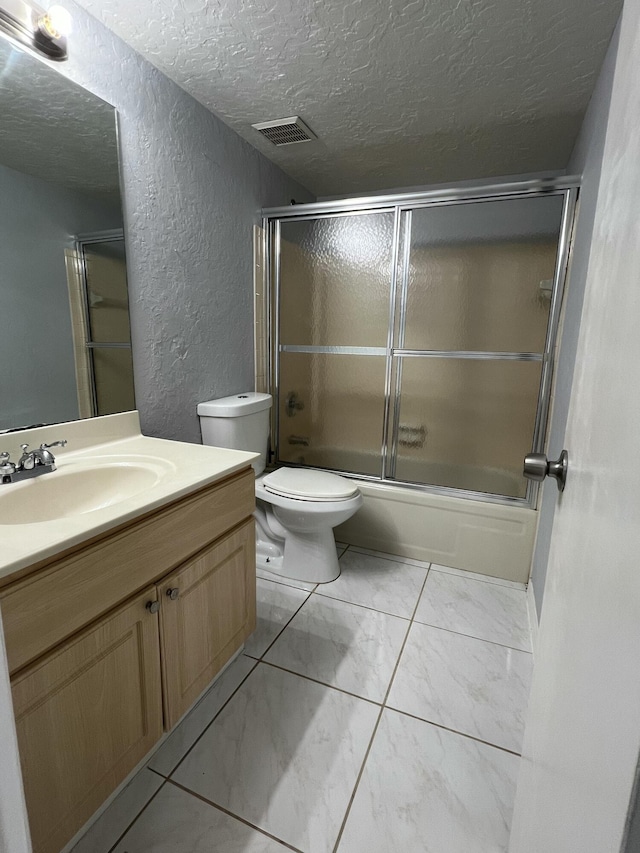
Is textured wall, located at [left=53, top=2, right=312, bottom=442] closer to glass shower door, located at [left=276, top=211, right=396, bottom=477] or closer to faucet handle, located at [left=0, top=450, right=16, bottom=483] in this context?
glass shower door, located at [left=276, top=211, right=396, bottom=477]

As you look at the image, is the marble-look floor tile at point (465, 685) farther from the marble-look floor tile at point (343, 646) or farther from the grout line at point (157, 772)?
the grout line at point (157, 772)

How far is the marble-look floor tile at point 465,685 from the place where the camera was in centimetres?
128

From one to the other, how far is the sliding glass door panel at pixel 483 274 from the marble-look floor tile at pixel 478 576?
111 centimetres

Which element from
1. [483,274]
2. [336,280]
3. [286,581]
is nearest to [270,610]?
[286,581]

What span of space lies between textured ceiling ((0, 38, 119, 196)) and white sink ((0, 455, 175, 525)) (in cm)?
83

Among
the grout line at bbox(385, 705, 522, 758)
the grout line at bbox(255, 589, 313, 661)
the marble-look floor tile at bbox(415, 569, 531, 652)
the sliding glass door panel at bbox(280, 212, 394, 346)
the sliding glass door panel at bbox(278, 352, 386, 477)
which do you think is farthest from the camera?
the sliding glass door panel at bbox(278, 352, 386, 477)

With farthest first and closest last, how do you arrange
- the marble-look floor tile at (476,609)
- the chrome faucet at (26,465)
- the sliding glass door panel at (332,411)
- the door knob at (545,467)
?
the sliding glass door panel at (332,411) < the marble-look floor tile at (476,609) < the chrome faucet at (26,465) < the door knob at (545,467)

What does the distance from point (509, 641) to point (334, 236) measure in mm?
2055

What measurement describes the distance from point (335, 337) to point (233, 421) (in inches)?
31.0

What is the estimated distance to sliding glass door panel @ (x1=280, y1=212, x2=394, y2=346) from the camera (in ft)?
7.11

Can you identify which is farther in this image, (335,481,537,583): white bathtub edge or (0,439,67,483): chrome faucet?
(335,481,537,583): white bathtub edge

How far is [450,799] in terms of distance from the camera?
107 cm

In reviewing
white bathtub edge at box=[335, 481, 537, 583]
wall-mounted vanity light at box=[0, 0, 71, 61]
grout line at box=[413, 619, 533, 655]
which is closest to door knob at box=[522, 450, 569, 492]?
grout line at box=[413, 619, 533, 655]

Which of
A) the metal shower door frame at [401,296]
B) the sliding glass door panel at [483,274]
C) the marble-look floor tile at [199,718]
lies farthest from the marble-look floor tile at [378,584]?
the sliding glass door panel at [483,274]
